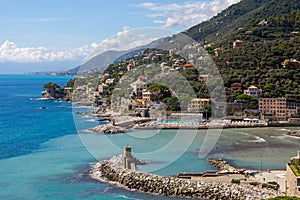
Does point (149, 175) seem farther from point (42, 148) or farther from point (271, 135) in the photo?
point (271, 135)

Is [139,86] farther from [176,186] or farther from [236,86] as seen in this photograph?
[176,186]

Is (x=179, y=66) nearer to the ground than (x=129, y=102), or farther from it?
farther from it

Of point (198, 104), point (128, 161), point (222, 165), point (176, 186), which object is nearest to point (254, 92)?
point (198, 104)

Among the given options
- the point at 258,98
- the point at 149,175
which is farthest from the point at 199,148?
the point at 258,98

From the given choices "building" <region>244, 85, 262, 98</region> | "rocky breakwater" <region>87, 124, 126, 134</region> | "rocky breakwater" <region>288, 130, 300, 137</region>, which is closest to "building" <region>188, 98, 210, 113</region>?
"building" <region>244, 85, 262, 98</region>

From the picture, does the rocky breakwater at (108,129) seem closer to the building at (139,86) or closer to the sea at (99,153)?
the sea at (99,153)


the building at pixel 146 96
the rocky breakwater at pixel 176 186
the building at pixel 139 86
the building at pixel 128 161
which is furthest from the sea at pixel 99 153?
the building at pixel 139 86
